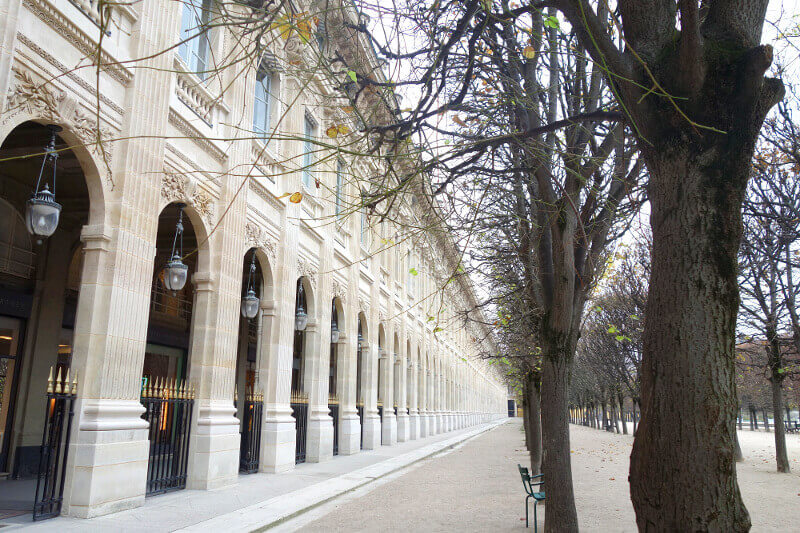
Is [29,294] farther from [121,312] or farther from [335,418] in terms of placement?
[335,418]

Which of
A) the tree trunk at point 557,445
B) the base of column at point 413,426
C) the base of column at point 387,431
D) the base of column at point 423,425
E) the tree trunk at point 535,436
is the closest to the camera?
the tree trunk at point 557,445

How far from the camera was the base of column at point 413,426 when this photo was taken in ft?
97.2

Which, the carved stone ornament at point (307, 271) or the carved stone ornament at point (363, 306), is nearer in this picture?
the carved stone ornament at point (307, 271)

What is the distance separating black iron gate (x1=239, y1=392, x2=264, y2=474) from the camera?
1309 centimetres

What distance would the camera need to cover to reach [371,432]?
72.5 feet

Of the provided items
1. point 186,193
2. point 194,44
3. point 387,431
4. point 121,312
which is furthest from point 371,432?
point 194,44

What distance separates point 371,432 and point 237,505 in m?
12.9

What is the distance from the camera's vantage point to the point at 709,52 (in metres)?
3.52

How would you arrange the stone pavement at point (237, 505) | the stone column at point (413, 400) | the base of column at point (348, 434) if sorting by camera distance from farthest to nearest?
1. the stone column at point (413, 400)
2. the base of column at point (348, 434)
3. the stone pavement at point (237, 505)

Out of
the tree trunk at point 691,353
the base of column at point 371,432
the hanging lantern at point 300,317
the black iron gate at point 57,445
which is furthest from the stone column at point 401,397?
the tree trunk at point 691,353

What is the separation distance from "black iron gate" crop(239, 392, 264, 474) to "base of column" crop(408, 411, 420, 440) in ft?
54.4

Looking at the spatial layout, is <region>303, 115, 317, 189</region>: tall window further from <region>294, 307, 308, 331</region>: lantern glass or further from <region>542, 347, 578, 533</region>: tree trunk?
<region>542, 347, 578, 533</region>: tree trunk

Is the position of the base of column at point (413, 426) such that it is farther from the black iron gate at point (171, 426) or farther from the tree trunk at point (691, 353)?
the tree trunk at point (691, 353)

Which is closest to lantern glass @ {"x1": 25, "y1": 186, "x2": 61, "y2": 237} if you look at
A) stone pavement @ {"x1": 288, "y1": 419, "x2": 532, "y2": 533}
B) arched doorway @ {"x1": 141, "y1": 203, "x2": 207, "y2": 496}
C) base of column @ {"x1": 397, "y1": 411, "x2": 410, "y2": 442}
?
arched doorway @ {"x1": 141, "y1": 203, "x2": 207, "y2": 496}
